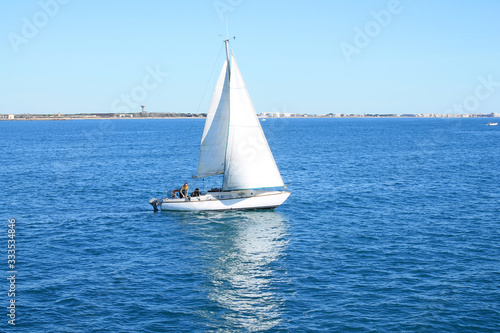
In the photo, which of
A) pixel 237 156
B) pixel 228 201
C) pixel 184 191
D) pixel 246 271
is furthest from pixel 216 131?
pixel 246 271

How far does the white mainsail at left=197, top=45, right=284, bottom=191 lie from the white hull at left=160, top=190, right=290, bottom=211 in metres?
0.80

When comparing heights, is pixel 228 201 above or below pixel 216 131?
below

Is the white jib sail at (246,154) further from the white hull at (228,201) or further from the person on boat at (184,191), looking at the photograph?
the person on boat at (184,191)

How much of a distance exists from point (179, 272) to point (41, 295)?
8.29m

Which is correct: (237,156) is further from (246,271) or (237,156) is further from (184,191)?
(246,271)

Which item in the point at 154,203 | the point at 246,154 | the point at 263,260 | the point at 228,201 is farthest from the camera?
the point at 154,203

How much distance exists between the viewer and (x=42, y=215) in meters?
45.1

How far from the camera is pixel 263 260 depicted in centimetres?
3291

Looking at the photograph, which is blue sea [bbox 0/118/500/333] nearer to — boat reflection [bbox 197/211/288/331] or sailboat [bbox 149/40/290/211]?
boat reflection [bbox 197/211/288/331]

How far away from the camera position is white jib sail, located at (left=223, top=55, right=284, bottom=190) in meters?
44.9

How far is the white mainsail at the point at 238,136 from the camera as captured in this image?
44.5m

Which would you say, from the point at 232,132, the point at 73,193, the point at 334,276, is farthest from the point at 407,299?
the point at 73,193

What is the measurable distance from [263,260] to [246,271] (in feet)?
7.78

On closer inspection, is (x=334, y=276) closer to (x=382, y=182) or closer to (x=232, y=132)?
(x=232, y=132)
